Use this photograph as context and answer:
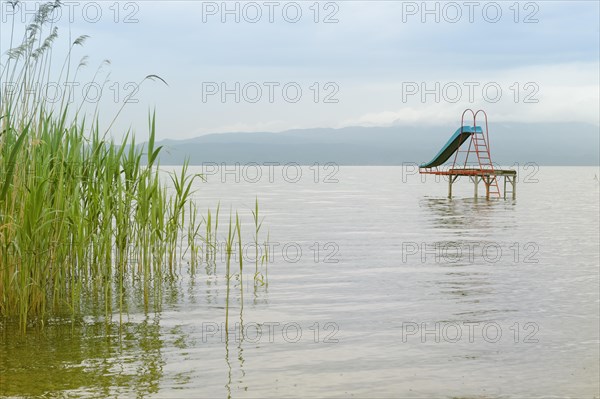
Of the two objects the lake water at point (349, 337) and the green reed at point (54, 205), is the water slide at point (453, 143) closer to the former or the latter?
the lake water at point (349, 337)

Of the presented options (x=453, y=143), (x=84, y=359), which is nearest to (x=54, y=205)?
(x=84, y=359)

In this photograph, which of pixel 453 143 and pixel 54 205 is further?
pixel 453 143

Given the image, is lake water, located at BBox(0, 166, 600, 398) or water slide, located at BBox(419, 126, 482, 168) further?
water slide, located at BBox(419, 126, 482, 168)

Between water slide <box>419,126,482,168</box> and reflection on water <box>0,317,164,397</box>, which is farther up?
water slide <box>419,126,482,168</box>

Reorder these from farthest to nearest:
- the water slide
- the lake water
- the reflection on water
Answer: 1. the water slide
2. the lake water
3. the reflection on water

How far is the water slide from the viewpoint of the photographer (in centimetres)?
3372

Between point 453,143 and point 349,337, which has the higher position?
point 453,143

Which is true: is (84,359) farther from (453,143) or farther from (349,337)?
(453,143)

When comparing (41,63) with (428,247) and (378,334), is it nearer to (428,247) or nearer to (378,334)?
(378,334)

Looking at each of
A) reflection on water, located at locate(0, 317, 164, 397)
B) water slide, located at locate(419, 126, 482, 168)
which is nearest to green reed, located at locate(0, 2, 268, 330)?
reflection on water, located at locate(0, 317, 164, 397)

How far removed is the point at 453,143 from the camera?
35.6 meters

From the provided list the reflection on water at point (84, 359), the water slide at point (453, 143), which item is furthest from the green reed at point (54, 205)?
the water slide at point (453, 143)

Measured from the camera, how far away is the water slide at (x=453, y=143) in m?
33.7

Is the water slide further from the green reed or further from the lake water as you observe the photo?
the green reed
